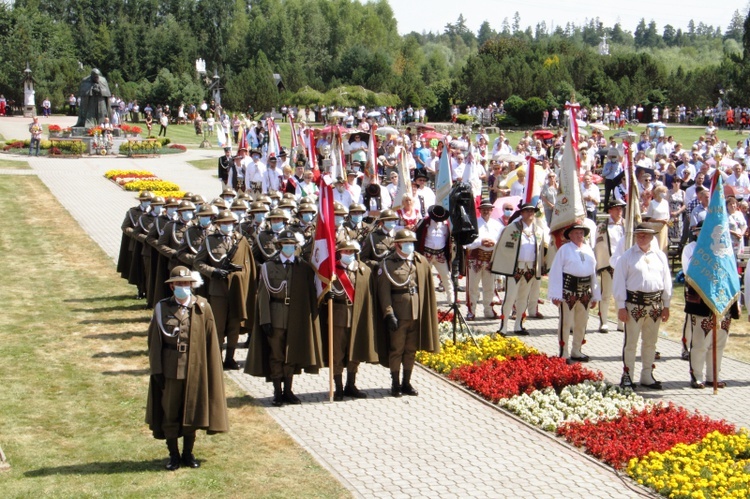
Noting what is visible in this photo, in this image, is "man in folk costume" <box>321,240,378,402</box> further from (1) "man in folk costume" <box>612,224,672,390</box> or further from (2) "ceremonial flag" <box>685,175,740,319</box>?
(2) "ceremonial flag" <box>685,175,740,319</box>

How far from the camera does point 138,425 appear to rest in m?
11.1

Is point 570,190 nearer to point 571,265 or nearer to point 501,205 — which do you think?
point 571,265

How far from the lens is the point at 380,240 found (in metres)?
13.1

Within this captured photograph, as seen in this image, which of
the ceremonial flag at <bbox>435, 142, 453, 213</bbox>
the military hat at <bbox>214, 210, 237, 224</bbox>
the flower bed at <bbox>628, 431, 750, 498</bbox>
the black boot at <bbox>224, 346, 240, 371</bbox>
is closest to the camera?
the flower bed at <bbox>628, 431, 750, 498</bbox>

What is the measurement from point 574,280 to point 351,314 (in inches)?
132

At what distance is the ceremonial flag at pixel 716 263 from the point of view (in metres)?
12.7

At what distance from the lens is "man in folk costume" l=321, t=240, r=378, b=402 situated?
12.0m

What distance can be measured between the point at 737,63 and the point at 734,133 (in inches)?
707

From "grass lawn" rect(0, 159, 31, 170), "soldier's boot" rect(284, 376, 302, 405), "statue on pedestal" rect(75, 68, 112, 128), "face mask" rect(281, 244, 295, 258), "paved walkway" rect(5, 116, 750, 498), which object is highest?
"statue on pedestal" rect(75, 68, 112, 128)

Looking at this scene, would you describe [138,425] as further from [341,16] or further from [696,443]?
A: [341,16]

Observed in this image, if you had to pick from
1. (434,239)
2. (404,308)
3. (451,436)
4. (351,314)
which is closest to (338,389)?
(351,314)

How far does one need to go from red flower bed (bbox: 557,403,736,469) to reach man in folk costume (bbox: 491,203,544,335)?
4140mm

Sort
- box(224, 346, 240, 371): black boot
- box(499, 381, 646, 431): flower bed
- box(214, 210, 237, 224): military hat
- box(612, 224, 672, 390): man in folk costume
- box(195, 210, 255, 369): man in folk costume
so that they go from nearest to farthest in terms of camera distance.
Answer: box(499, 381, 646, 431): flower bed
box(612, 224, 672, 390): man in folk costume
box(195, 210, 255, 369): man in folk costume
box(214, 210, 237, 224): military hat
box(224, 346, 240, 371): black boot

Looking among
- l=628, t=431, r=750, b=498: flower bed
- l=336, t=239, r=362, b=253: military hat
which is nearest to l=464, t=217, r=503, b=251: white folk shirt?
l=336, t=239, r=362, b=253: military hat
